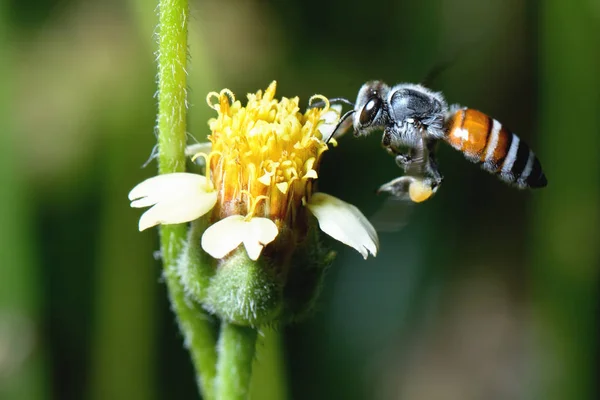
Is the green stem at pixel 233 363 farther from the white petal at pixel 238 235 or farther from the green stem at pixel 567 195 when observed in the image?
the green stem at pixel 567 195

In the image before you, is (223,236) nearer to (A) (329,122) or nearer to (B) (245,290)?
(B) (245,290)

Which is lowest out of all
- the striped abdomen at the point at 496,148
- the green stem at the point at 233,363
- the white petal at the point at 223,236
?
the green stem at the point at 233,363

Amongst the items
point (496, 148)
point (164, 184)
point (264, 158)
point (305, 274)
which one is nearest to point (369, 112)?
point (496, 148)

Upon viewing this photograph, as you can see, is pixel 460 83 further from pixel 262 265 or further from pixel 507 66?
pixel 262 265

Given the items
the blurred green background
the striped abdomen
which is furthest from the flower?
the blurred green background

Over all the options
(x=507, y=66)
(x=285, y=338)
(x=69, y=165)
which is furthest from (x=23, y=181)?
(x=507, y=66)

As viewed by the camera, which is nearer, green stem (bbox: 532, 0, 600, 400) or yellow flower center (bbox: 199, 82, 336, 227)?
yellow flower center (bbox: 199, 82, 336, 227)

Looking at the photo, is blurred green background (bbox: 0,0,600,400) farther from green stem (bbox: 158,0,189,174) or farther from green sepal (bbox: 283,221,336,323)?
green stem (bbox: 158,0,189,174)

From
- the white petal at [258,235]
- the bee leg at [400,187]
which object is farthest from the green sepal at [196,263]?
the bee leg at [400,187]
